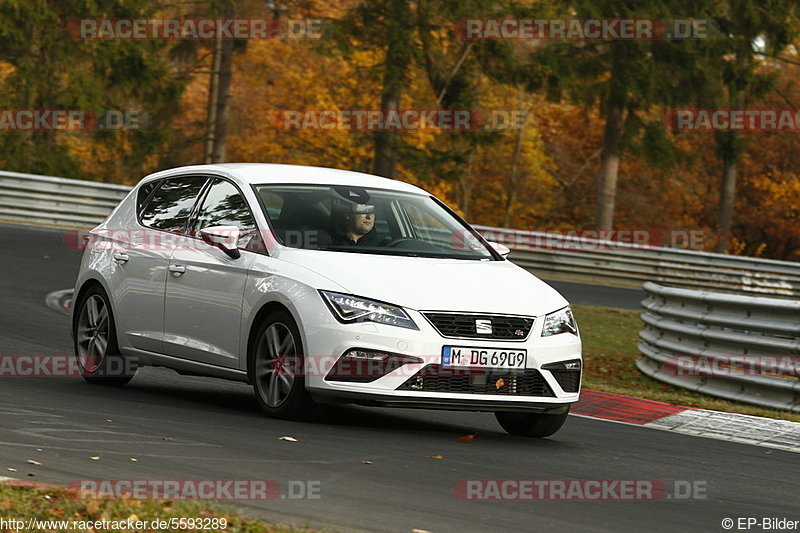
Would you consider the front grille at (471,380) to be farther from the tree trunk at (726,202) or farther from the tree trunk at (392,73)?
the tree trunk at (726,202)

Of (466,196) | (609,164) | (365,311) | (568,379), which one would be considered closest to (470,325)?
(365,311)

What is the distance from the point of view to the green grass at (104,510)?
533 cm

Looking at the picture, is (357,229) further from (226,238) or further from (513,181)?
(513,181)

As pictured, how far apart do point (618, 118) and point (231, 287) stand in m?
33.0

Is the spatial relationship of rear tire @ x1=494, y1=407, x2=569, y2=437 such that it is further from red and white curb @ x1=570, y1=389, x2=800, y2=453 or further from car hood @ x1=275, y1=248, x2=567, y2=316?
red and white curb @ x1=570, y1=389, x2=800, y2=453

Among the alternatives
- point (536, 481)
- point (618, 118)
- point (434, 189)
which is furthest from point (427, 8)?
point (536, 481)

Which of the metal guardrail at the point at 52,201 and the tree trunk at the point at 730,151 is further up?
the tree trunk at the point at 730,151

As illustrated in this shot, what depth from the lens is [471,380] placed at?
8.37 metres

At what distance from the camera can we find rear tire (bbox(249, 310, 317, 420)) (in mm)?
8516

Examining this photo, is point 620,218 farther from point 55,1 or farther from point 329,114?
point 55,1

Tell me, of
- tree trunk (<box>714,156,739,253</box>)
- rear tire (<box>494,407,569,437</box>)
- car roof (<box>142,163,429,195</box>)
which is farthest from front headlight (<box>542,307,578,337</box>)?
tree trunk (<box>714,156,739,253</box>)

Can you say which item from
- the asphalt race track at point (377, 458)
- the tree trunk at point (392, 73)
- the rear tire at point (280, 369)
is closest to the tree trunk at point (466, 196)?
the tree trunk at point (392, 73)

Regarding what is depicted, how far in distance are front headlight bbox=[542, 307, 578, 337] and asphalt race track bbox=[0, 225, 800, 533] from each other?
0.76 meters

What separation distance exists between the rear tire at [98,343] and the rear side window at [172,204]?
2.44 ft
